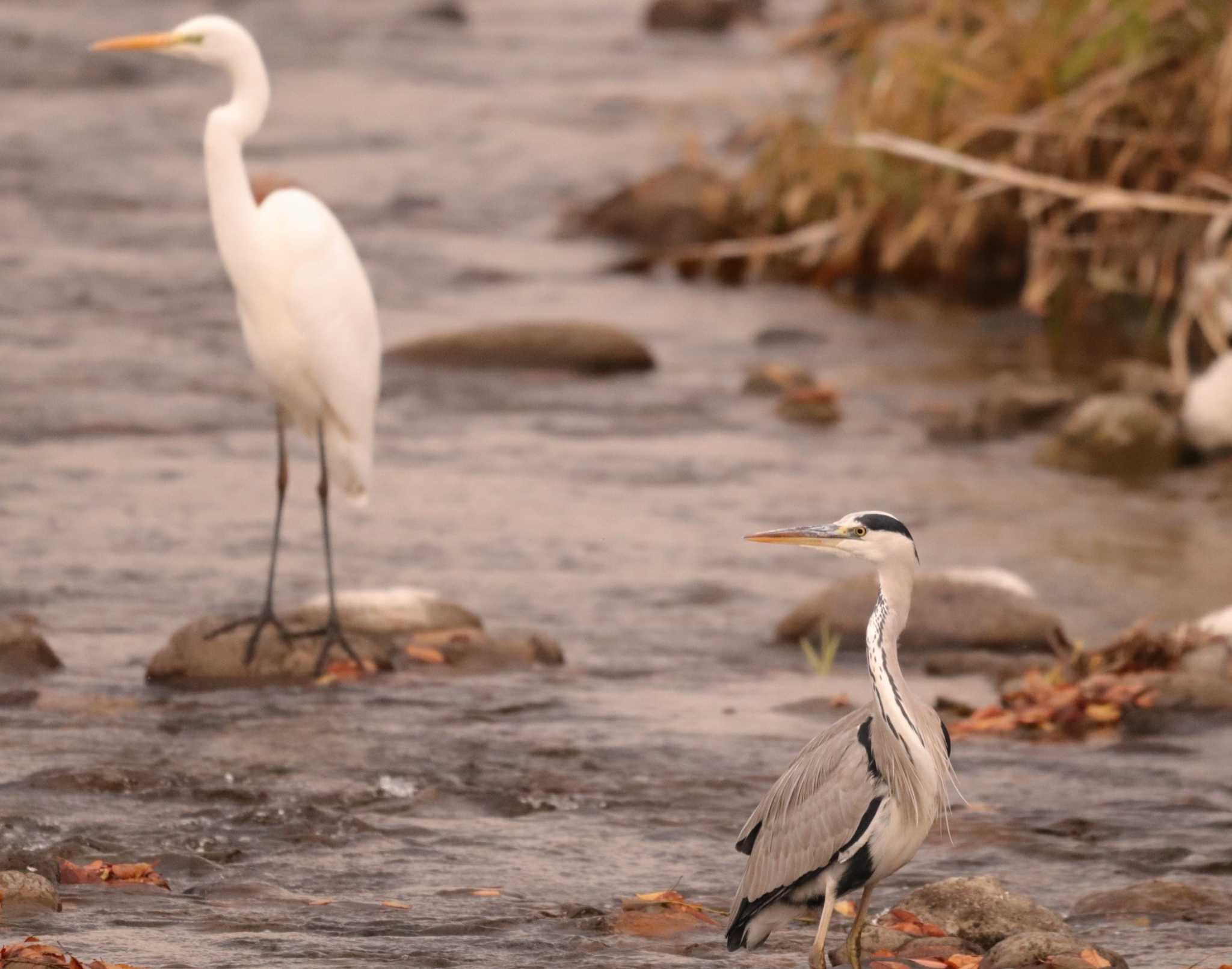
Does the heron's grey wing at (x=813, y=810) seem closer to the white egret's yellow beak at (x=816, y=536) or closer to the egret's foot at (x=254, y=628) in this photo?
the white egret's yellow beak at (x=816, y=536)

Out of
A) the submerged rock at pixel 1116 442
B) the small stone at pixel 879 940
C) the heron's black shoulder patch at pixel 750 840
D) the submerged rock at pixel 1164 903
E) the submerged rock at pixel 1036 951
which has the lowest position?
the submerged rock at pixel 1116 442

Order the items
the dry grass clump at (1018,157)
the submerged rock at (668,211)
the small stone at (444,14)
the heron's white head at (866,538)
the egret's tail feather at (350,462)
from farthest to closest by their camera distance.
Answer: the small stone at (444,14) → the submerged rock at (668,211) → the dry grass clump at (1018,157) → the egret's tail feather at (350,462) → the heron's white head at (866,538)

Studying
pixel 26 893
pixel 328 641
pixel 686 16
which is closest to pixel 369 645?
pixel 328 641

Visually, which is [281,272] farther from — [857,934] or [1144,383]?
[1144,383]

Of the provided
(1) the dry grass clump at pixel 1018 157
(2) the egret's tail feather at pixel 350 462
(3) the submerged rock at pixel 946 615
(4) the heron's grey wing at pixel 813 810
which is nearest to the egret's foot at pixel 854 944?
(4) the heron's grey wing at pixel 813 810

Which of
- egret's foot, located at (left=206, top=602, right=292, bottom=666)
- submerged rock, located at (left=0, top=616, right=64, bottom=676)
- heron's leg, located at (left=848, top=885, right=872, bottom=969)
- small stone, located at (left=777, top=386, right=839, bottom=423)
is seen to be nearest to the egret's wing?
egret's foot, located at (left=206, top=602, right=292, bottom=666)

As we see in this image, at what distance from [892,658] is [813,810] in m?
0.36

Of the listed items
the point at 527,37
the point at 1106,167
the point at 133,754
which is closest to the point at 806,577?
the point at 133,754

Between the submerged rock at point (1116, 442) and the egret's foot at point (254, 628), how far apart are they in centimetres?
458

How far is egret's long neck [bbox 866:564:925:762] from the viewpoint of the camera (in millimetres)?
4469

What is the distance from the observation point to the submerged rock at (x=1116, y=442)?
10.5 metres

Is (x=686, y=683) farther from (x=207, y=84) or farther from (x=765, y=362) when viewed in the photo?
(x=207, y=84)

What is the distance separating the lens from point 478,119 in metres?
19.7

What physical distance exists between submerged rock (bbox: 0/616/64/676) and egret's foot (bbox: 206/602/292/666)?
1.73 feet
